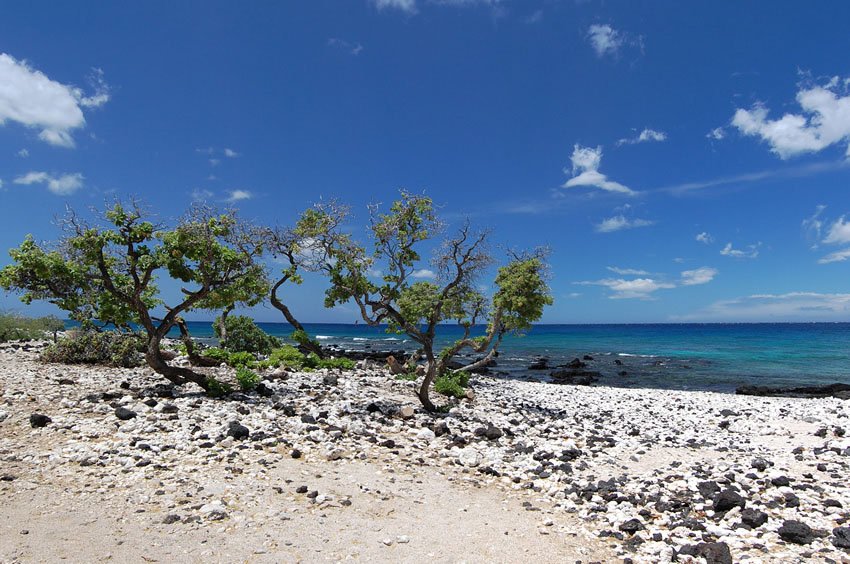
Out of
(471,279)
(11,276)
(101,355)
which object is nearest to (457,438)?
(471,279)

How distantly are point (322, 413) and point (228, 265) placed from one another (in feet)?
19.0

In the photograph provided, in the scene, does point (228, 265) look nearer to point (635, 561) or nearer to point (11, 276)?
point (11, 276)

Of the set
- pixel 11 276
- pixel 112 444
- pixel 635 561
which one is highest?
pixel 11 276

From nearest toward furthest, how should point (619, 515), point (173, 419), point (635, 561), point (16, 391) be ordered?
point (635, 561), point (619, 515), point (173, 419), point (16, 391)

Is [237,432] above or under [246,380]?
under

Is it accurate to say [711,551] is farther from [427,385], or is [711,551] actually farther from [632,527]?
[427,385]

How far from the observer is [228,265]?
16047 millimetres

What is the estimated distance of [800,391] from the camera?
3206 centimetres

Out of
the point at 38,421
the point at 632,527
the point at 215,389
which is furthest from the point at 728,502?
the point at 38,421

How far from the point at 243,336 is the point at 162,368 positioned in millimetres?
15493

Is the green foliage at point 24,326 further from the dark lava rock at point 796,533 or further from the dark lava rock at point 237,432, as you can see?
the dark lava rock at point 796,533

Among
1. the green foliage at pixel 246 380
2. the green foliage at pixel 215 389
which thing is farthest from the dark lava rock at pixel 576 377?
the green foliage at pixel 215 389

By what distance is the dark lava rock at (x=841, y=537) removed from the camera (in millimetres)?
7363

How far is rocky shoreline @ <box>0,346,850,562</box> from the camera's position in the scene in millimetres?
7988
